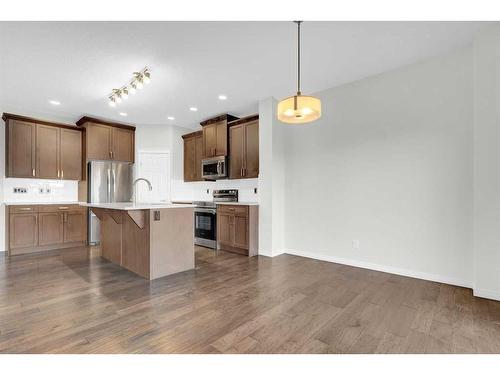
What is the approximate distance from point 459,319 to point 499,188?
4.29 feet

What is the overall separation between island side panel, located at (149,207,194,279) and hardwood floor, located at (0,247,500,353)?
20 cm

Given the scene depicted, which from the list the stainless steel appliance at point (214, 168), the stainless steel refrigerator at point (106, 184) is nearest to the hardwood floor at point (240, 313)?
the stainless steel refrigerator at point (106, 184)

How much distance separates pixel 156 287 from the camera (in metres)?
2.75

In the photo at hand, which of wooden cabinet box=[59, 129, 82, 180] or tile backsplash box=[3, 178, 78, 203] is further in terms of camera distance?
wooden cabinet box=[59, 129, 82, 180]

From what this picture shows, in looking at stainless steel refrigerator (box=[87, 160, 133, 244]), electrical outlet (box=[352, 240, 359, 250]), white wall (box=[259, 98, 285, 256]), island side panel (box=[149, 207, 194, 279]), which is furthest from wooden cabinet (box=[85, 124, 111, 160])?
electrical outlet (box=[352, 240, 359, 250])

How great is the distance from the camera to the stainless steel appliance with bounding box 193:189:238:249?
15.4ft

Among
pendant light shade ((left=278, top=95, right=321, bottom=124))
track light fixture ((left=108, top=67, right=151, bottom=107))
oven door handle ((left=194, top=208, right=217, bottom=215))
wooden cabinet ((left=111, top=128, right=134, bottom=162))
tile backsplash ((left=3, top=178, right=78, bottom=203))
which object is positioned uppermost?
track light fixture ((left=108, top=67, right=151, bottom=107))

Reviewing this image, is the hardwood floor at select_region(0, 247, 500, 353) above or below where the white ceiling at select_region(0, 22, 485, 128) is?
below

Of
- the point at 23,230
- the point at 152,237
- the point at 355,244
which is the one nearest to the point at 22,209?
the point at 23,230

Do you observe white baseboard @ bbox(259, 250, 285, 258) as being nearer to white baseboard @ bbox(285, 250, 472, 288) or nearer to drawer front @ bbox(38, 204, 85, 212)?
white baseboard @ bbox(285, 250, 472, 288)

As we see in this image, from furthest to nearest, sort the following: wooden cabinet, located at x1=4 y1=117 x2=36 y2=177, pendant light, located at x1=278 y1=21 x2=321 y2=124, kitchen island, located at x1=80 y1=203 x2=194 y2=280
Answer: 1. wooden cabinet, located at x1=4 y1=117 x2=36 y2=177
2. kitchen island, located at x1=80 y1=203 x2=194 y2=280
3. pendant light, located at x1=278 y1=21 x2=321 y2=124

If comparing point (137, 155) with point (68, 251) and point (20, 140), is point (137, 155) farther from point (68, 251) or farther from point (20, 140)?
point (68, 251)

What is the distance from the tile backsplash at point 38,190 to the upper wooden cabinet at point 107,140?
0.82 m
